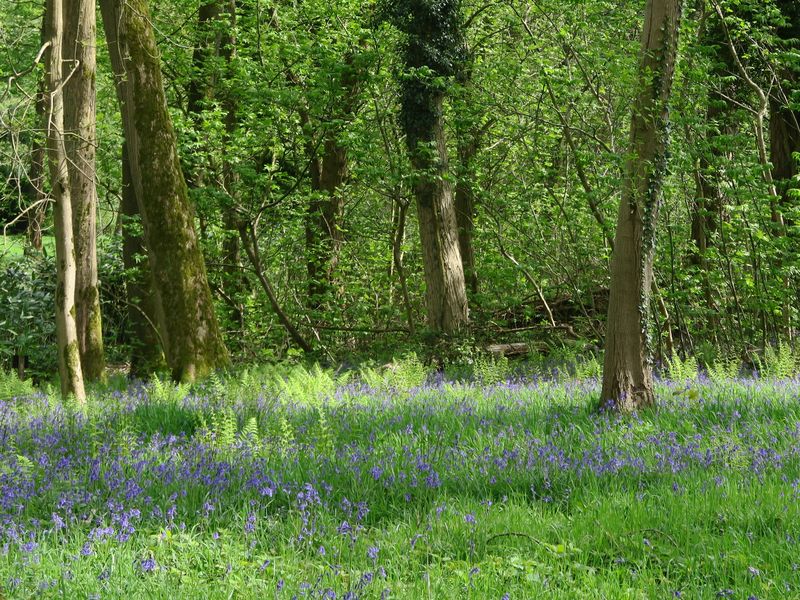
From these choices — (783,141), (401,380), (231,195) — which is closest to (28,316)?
(231,195)

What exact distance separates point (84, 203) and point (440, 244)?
6.13 metres

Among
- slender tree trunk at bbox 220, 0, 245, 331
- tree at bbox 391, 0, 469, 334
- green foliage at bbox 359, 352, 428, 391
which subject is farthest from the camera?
slender tree trunk at bbox 220, 0, 245, 331

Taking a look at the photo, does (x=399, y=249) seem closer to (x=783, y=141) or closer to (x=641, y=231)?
(x=783, y=141)

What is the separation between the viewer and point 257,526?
4574mm

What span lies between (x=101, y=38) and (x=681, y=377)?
13547 millimetres

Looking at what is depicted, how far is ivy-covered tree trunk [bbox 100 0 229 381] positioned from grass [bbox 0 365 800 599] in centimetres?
278

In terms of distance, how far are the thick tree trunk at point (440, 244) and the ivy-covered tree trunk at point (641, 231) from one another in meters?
7.23

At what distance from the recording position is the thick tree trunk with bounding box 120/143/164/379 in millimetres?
14383

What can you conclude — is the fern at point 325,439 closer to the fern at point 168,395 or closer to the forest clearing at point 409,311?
the forest clearing at point 409,311

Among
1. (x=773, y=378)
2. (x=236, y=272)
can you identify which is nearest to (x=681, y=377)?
(x=773, y=378)

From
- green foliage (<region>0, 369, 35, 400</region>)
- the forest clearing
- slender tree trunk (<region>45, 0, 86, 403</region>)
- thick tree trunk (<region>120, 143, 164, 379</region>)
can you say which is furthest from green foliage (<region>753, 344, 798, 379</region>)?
thick tree trunk (<region>120, 143, 164, 379</region>)

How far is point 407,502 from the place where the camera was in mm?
5062

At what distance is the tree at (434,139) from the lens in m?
14.5

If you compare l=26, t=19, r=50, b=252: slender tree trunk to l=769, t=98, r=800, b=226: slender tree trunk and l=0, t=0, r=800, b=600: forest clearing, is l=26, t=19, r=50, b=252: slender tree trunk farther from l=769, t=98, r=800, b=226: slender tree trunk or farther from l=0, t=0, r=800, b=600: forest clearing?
l=769, t=98, r=800, b=226: slender tree trunk
